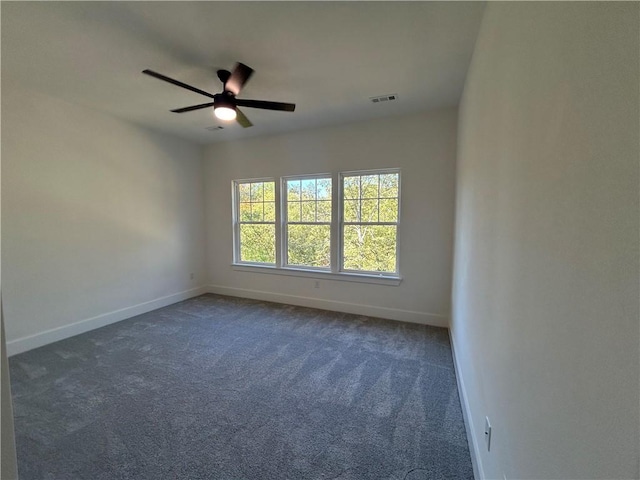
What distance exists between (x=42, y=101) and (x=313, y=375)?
13.7ft

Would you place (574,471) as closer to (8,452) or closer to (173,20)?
(8,452)

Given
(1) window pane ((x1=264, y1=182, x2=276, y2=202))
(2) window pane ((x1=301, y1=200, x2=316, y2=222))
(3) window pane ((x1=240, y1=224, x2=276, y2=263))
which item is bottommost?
(3) window pane ((x1=240, y1=224, x2=276, y2=263))

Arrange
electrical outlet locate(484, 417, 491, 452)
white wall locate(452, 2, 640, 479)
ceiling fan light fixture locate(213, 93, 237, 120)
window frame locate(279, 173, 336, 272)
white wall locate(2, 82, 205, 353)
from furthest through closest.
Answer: window frame locate(279, 173, 336, 272) → white wall locate(2, 82, 205, 353) → ceiling fan light fixture locate(213, 93, 237, 120) → electrical outlet locate(484, 417, 491, 452) → white wall locate(452, 2, 640, 479)

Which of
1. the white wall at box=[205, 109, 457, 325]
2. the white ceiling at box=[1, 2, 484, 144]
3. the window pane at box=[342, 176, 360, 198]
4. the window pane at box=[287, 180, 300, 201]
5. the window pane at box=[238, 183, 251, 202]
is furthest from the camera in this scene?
the window pane at box=[238, 183, 251, 202]

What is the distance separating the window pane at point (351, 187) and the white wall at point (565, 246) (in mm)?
2732

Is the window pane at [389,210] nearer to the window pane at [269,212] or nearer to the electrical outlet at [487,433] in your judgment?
the window pane at [269,212]

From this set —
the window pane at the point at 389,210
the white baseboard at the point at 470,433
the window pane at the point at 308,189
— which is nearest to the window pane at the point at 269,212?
the window pane at the point at 308,189

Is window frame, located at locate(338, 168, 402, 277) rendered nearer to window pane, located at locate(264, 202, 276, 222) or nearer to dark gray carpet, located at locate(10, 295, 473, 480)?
dark gray carpet, located at locate(10, 295, 473, 480)

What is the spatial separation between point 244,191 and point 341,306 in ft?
8.94

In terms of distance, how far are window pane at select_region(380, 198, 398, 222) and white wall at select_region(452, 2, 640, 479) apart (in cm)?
253

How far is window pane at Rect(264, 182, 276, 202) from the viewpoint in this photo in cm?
476

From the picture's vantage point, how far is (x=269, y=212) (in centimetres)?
485

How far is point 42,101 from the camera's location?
3.05 m

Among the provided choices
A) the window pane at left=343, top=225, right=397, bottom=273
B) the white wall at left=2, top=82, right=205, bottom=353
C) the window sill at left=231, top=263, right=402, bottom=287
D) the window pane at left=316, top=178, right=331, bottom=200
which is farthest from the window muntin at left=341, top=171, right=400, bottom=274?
the white wall at left=2, top=82, right=205, bottom=353
